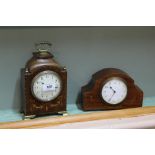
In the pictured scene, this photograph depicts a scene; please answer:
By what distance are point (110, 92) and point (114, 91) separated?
0.01m

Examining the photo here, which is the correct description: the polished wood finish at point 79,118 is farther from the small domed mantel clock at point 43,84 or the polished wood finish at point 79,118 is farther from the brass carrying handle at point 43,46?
the brass carrying handle at point 43,46

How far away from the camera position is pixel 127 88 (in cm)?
103

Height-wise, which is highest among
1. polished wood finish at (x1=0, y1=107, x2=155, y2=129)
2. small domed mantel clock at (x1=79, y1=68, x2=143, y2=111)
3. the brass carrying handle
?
the brass carrying handle

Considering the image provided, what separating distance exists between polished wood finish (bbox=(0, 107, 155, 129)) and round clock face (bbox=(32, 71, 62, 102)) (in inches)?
2.8

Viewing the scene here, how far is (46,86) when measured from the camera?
0.94 m

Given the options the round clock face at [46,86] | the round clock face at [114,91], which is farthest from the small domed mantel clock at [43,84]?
the round clock face at [114,91]

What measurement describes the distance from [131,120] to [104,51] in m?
0.25

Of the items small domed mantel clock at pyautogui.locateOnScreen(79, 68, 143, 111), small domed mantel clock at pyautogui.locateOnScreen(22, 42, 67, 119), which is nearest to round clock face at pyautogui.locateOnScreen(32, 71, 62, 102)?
small domed mantel clock at pyautogui.locateOnScreen(22, 42, 67, 119)

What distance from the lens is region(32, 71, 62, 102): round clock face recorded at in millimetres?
929

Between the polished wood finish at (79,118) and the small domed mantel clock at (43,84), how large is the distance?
28mm

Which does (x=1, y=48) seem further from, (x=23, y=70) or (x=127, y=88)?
(x=127, y=88)

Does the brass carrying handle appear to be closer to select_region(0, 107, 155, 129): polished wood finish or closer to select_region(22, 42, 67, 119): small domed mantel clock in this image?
select_region(22, 42, 67, 119): small domed mantel clock
